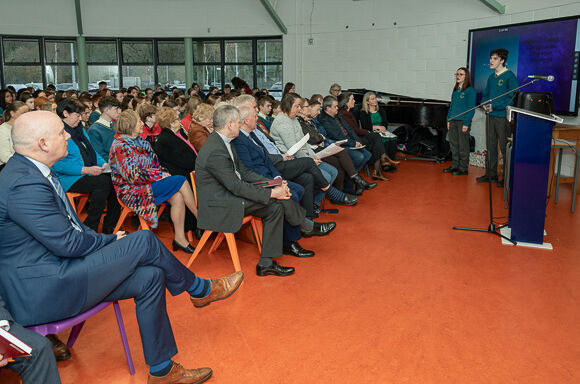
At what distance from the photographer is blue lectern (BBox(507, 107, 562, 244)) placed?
151 inches

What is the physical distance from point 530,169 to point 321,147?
2.38m

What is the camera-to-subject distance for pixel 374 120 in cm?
748

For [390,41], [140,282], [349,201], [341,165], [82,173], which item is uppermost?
[390,41]

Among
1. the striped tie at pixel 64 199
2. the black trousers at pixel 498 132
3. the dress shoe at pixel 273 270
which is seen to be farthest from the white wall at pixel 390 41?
the striped tie at pixel 64 199

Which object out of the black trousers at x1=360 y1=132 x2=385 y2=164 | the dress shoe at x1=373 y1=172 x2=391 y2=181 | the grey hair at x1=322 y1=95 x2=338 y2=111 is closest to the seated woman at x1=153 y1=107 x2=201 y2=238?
the grey hair at x1=322 y1=95 x2=338 y2=111

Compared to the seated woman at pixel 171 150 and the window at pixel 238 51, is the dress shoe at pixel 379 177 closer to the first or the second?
the seated woman at pixel 171 150

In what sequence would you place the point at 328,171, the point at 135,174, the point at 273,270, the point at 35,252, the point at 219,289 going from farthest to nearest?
1. the point at 328,171
2. the point at 135,174
3. the point at 273,270
4. the point at 219,289
5. the point at 35,252

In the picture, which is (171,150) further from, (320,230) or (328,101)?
(328,101)

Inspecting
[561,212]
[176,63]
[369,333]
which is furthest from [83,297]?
[176,63]

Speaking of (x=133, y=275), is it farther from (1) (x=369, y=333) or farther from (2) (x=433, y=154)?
(2) (x=433, y=154)

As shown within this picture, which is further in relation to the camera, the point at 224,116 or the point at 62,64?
the point at 62,64

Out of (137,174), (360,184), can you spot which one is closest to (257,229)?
(137,174)

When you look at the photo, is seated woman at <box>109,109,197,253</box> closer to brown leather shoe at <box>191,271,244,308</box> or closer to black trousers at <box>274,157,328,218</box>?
black trousers at <box>274,157,328,218</box>

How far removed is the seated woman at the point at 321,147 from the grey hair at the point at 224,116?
211 centimetres
